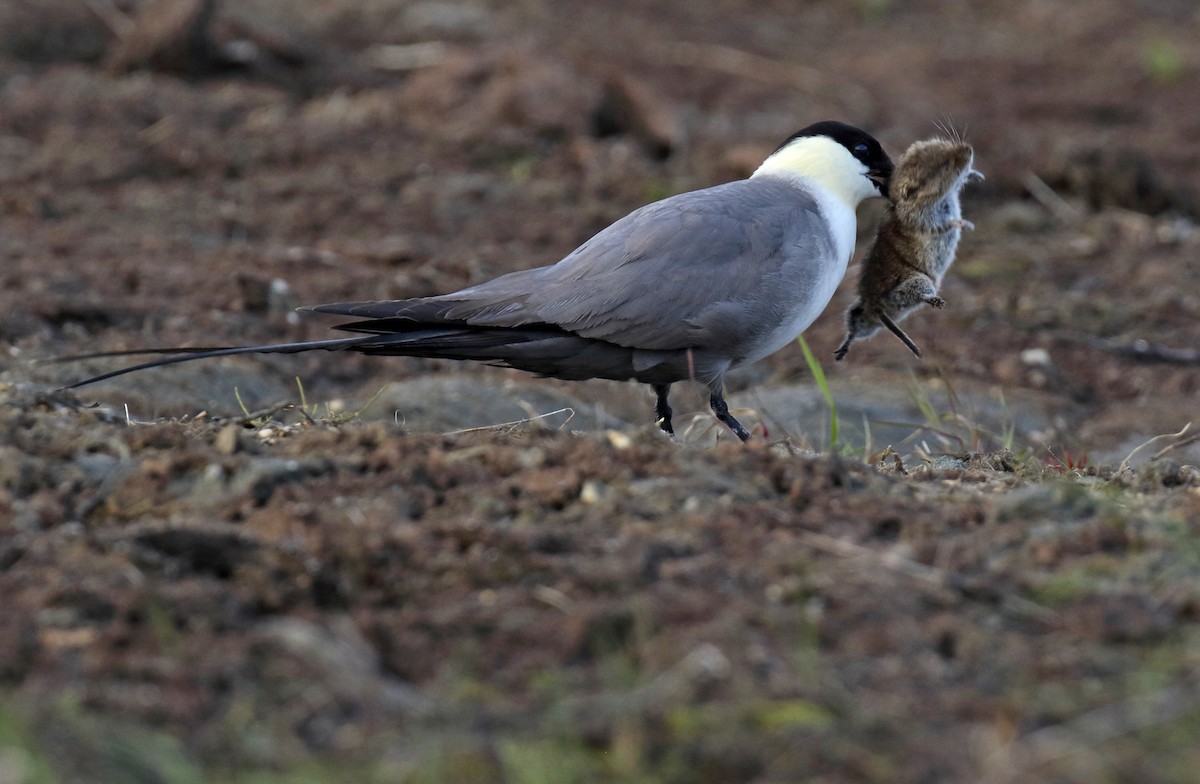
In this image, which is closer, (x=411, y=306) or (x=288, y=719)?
(x=288, y=719)

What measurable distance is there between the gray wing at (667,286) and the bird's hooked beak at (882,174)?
2.15 ft

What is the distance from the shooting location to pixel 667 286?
459 cm

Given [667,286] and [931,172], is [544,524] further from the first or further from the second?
[931,172]

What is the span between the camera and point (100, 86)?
10.0m

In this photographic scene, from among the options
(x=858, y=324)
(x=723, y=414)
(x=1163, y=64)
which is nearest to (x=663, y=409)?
(x=723, y=414)

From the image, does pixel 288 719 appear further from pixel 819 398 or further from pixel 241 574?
Answer: pixel 819 398

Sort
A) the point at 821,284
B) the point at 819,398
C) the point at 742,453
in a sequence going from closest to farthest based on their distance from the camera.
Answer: the point at 742,453 → the point at 821,284 → the point at 819,398

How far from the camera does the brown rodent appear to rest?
16.5ft

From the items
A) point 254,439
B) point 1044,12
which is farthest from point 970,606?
point 1044,12

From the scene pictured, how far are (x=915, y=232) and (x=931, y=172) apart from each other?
0.20m

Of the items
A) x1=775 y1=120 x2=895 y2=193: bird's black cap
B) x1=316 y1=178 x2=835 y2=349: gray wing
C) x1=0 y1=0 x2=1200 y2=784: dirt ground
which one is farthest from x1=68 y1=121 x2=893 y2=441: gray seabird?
x1=775 y1=120 x2=895 y2=193: bird's black cap

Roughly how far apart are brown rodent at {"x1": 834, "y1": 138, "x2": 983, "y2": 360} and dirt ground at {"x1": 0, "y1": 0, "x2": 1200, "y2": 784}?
380 mm

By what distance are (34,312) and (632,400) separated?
246 cm

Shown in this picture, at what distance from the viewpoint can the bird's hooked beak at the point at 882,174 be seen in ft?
17.5
